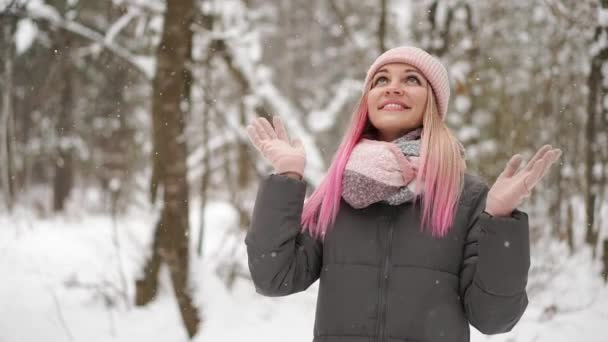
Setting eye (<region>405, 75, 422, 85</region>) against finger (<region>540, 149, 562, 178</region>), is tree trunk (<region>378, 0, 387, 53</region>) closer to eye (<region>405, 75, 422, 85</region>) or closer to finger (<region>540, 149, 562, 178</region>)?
eye (<region>405, 75, 422, 85</region>)

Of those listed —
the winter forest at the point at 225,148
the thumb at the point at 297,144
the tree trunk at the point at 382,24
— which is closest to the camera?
the thumb at the point at 297,144

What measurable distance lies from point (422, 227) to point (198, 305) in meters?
2.88

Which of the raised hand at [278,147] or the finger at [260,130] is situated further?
the finger at [260,130]

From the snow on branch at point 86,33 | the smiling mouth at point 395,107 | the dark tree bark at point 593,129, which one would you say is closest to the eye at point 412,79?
the smiling mouth at point 395,107

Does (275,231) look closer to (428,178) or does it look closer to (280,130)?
(280,130)

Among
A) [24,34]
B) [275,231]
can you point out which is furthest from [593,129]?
[24,34]

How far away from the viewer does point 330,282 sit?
5.93ft

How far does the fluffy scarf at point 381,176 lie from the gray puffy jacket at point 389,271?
0.07 m

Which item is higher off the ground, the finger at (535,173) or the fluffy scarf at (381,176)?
the finger at (535,173)

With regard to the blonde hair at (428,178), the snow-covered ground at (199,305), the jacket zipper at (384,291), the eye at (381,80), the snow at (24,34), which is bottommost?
the snow-covered ground at (199,305)

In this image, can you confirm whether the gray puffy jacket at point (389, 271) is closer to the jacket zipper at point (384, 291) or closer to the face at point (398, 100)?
the jacket zipper at point (384, 291)

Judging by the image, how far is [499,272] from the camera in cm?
154

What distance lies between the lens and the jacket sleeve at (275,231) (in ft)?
5.77

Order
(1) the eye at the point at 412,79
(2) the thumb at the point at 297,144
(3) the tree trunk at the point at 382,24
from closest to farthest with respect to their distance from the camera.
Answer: (2) the thumb at the point at 297,144
(1) the eye at the point at 412,79
(3) the tree trunk at the point at 382,24
